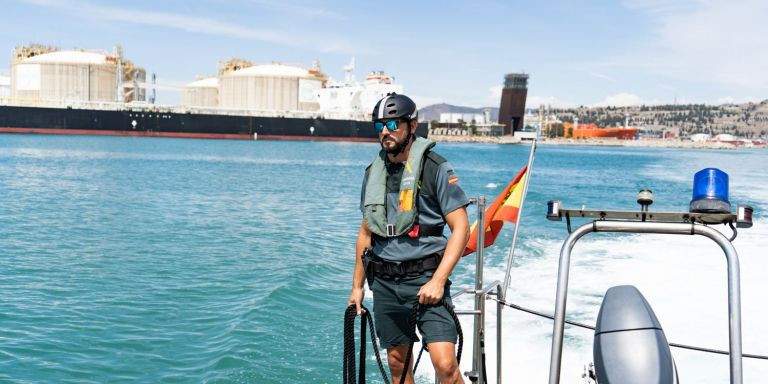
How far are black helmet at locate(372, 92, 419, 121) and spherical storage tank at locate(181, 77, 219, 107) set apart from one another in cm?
13428

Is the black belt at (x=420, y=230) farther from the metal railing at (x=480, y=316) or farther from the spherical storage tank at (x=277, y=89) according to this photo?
the spherical storage tank at (x=277, y=89)

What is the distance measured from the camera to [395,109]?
12.0 ft

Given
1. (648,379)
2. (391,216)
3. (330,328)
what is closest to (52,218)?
(330,328)

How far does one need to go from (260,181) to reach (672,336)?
96.4ft

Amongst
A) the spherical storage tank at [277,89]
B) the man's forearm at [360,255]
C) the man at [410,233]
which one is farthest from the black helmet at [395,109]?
the spherical storage tank at [277,89]

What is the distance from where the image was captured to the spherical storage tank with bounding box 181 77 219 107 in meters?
135

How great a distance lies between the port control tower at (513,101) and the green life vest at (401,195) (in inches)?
6283

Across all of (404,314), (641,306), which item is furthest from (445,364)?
(641,306)

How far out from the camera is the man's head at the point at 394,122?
143 inches

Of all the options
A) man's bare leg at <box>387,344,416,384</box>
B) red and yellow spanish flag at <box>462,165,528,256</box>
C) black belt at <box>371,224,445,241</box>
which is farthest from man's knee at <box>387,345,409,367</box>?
red and yellow spanish flag at <box>462,165,528,256</box>

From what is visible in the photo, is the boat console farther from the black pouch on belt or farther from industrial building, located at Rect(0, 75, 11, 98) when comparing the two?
industrial building, located at Rect(0, 75, 11, 98)

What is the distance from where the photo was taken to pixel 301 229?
19.2m

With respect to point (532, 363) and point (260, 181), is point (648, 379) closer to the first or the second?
point (532, 363)

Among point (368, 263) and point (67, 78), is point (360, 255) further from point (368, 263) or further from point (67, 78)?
point (67, 78)
